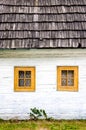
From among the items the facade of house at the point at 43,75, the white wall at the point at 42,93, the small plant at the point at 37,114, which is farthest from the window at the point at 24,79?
the small plant at the point at 37,114

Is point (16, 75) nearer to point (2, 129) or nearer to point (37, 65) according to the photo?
point (37, 65)

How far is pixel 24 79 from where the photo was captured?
43.1 ft

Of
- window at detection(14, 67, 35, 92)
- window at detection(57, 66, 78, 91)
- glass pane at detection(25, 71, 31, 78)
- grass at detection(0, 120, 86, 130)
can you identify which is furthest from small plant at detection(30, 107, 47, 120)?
glass pane at detection(25, 71, 31, 78)

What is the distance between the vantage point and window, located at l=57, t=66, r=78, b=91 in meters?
13.1

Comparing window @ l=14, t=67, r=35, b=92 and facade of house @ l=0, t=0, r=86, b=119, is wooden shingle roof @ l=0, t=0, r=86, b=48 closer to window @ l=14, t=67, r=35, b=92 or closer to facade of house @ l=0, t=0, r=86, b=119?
facade of house @ l=0, t=0, r=86, b=119

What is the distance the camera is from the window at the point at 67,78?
1305 centimetres

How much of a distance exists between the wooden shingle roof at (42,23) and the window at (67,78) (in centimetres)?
85

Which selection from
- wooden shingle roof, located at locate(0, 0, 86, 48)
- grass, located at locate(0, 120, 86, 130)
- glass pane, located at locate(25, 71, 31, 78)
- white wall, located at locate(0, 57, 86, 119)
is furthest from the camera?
glass pane, located at locate(25, 71, 31, 78)

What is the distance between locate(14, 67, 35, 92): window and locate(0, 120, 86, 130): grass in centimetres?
112

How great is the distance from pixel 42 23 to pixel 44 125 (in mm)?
3510

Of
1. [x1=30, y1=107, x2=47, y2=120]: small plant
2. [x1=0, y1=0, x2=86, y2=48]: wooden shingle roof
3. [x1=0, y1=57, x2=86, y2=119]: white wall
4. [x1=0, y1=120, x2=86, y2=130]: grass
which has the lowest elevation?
[x1=0, y1=120, x2=86, y2=130]: grass

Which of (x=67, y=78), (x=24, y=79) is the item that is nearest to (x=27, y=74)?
(x=24, y=79)

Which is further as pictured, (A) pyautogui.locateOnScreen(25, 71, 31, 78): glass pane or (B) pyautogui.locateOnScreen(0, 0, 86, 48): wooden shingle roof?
(A) pyautogui.locateOnScreen(25, 71, 31, 78): glass pane

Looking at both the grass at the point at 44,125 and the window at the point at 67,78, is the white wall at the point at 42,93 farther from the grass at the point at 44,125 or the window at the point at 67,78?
the grass at the point at 44,125
